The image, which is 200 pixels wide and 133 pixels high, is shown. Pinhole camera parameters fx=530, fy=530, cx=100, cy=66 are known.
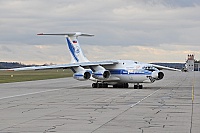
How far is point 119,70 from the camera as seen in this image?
4625 centimetres

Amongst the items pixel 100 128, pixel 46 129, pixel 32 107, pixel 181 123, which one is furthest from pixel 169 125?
pixel 32 107

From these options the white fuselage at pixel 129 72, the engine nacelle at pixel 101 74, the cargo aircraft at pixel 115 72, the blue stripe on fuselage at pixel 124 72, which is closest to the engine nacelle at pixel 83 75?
the cargo aircraft at pixel 115 72

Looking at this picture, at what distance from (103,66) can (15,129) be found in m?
32.4

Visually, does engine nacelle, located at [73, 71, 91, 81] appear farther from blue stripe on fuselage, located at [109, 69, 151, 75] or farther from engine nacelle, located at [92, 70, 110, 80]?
blue stripe on fuselage, located at [109, 69, 151, 75]

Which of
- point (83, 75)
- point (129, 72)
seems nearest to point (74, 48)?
point (83, 75)

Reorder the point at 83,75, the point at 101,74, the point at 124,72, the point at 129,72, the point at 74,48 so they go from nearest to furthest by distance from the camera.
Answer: the point at 129,72 → the point at 101,74 → the point at 124,72 → the point at 83,75 → the point at 74,48

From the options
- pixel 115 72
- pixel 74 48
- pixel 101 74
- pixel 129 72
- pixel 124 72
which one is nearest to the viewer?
pixel 129 72

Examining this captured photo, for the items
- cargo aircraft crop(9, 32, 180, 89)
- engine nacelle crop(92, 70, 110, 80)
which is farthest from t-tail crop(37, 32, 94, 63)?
engine nacelle crop(92, 70, 110, 80)

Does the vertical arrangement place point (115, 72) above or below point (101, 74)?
above

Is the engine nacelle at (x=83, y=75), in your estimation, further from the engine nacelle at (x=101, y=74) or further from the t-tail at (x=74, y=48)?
the t-tail at (x=74, y=48)

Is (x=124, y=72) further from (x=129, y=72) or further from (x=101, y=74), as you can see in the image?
(x=101, y=74)

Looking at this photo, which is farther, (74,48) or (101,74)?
(74,48)

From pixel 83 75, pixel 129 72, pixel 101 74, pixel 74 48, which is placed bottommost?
pixel 83 75

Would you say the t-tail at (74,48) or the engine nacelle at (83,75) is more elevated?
the t-tail at (74,48)
